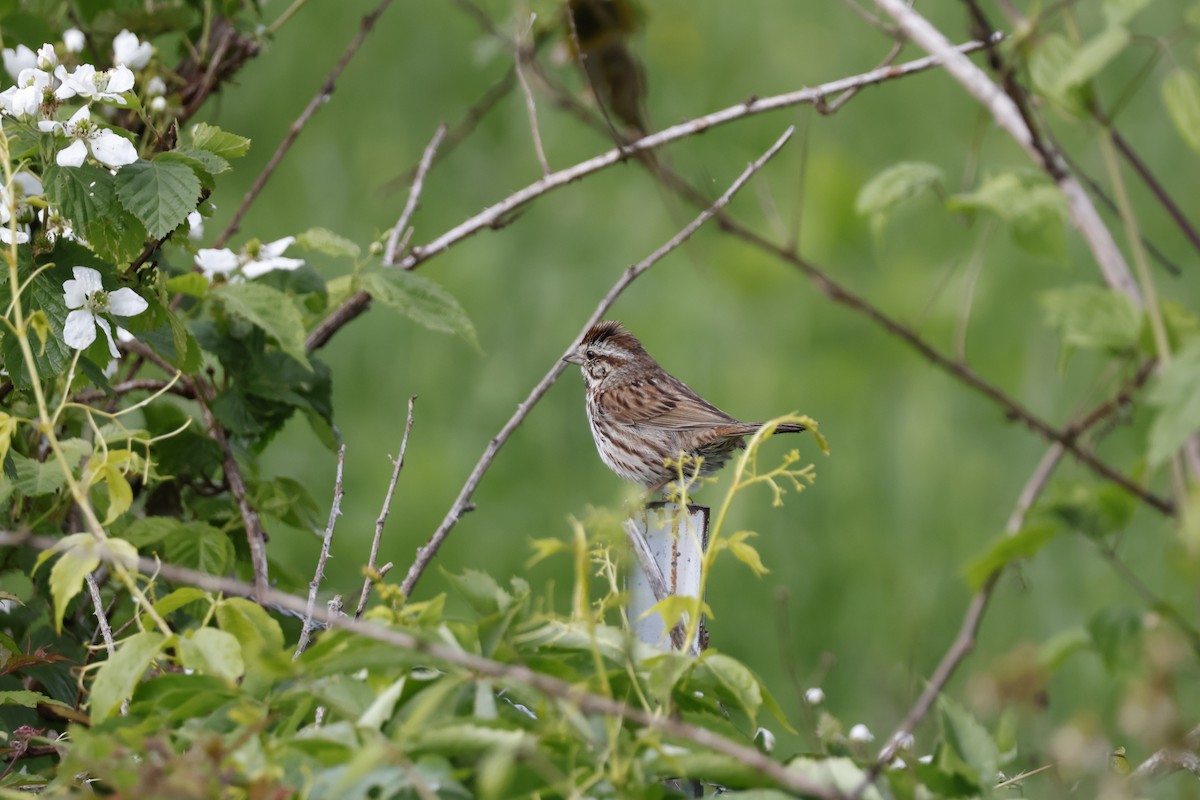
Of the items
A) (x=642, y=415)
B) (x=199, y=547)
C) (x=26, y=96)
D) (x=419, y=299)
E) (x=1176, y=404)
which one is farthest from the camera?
(x=642, y=415)

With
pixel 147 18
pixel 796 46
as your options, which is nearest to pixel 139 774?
pixel 147 18

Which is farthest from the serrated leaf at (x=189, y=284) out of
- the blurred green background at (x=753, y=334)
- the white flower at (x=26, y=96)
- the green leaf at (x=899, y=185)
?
the blurred green background at (x=753, y=334)

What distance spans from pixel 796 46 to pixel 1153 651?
23.6ft

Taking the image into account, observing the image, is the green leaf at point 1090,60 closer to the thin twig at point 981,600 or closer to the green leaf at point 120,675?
the thin twig at point 981,600

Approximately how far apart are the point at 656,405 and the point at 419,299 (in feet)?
7.05

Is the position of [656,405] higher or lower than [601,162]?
lower

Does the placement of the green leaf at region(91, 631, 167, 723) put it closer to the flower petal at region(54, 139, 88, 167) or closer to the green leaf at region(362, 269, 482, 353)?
the flower petal at region(54, 139, 88, 167)

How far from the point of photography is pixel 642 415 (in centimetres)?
503

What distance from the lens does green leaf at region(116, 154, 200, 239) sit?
2.32 meters

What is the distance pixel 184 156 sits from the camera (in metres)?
2.40

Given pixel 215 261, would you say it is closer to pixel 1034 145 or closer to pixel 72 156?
pixel 72 156

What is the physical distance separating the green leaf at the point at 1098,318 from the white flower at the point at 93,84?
1.53 m

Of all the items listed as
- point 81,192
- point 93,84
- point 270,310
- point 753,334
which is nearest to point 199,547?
point 270,310

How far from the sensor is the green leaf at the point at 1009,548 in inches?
61.9
